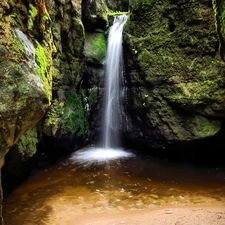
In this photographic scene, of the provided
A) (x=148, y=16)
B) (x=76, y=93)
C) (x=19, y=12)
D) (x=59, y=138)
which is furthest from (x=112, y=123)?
(x=19, y=12)

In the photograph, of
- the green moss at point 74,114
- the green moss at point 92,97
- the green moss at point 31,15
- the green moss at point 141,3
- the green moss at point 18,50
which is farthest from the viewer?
the green moss at point 92,97

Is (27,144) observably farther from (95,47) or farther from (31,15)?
(95,47)

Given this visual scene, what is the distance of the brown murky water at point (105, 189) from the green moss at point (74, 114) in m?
1.43

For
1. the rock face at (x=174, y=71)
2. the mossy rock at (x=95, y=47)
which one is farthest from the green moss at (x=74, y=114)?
the rock face at (x=174, y=71)

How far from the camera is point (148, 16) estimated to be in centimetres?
928

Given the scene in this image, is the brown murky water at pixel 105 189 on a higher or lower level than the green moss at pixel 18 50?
lower

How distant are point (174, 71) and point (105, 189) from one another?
15.9ft

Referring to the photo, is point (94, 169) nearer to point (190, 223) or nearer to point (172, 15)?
point (190, 223)

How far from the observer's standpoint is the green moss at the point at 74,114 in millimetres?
9731

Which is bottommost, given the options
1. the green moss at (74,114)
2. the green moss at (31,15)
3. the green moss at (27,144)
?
the green moss at (27,144)

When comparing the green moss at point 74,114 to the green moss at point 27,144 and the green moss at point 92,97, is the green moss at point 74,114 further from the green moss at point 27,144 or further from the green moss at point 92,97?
the green moss at point 27,144

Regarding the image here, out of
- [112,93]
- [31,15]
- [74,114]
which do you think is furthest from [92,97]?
[31,15]

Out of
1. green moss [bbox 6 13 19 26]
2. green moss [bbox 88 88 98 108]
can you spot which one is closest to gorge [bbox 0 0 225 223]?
green moss [bbox 88 88 98 108]

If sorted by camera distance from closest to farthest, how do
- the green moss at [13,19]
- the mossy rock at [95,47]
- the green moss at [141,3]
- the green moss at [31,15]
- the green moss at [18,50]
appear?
the green moss at [18,50] → the green moss at [13,19] → the green moss at [31,15] → the green moss at [141,3] → the mossy rock at [95,47]
